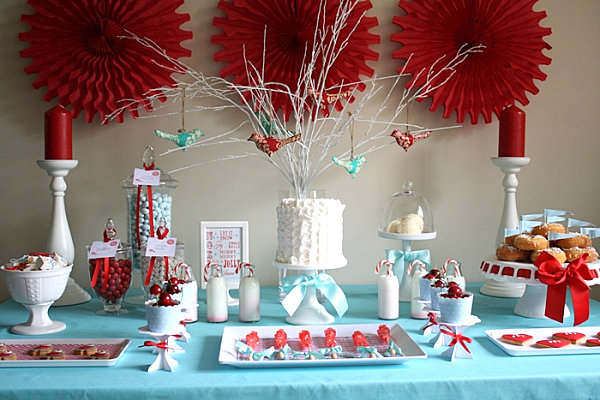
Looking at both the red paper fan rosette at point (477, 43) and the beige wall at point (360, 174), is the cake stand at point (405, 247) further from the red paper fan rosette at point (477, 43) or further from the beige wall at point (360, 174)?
the red paper fan rosette at point (477, 43)

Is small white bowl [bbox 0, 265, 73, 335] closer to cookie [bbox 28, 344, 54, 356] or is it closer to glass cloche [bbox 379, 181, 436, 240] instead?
cookie [bbox 28, 344, 54, 356]

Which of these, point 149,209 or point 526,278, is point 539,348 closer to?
point 526,278

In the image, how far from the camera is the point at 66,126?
1.54 meters

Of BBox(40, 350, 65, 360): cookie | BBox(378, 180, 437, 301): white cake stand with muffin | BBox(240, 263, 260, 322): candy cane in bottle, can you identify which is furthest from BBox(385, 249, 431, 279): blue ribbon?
BBox(40, 350, 65, 360): cookie

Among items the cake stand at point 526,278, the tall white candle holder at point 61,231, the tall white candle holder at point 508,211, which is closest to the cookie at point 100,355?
the tall white candle holder at point 61,231

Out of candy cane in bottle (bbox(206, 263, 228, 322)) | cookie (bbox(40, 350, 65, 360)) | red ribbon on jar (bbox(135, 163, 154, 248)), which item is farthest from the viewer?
red ribbon on jar (bbox(135, 163, 154, 248))

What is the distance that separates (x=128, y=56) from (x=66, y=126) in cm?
28

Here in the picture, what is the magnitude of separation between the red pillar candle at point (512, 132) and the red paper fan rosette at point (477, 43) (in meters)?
0.12

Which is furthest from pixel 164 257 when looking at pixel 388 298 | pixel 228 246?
pixel 388 298

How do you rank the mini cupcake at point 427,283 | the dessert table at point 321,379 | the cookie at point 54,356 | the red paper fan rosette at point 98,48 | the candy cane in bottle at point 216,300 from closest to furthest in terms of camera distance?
1. the dessert table at point 321,379
2. the cookie at point 54,356
3. the mini cupcake at point 427,283
4. the candy cane in bottle at point 216,300
5. the red paper fan rosette at point 98,48

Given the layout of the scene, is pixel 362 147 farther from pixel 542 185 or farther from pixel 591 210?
pixel 591 210

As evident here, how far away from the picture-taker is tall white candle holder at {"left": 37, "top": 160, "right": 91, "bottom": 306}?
1549mm

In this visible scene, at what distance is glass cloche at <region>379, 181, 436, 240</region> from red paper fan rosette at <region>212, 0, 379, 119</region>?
0.33m

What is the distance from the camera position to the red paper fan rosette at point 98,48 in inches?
64.7
